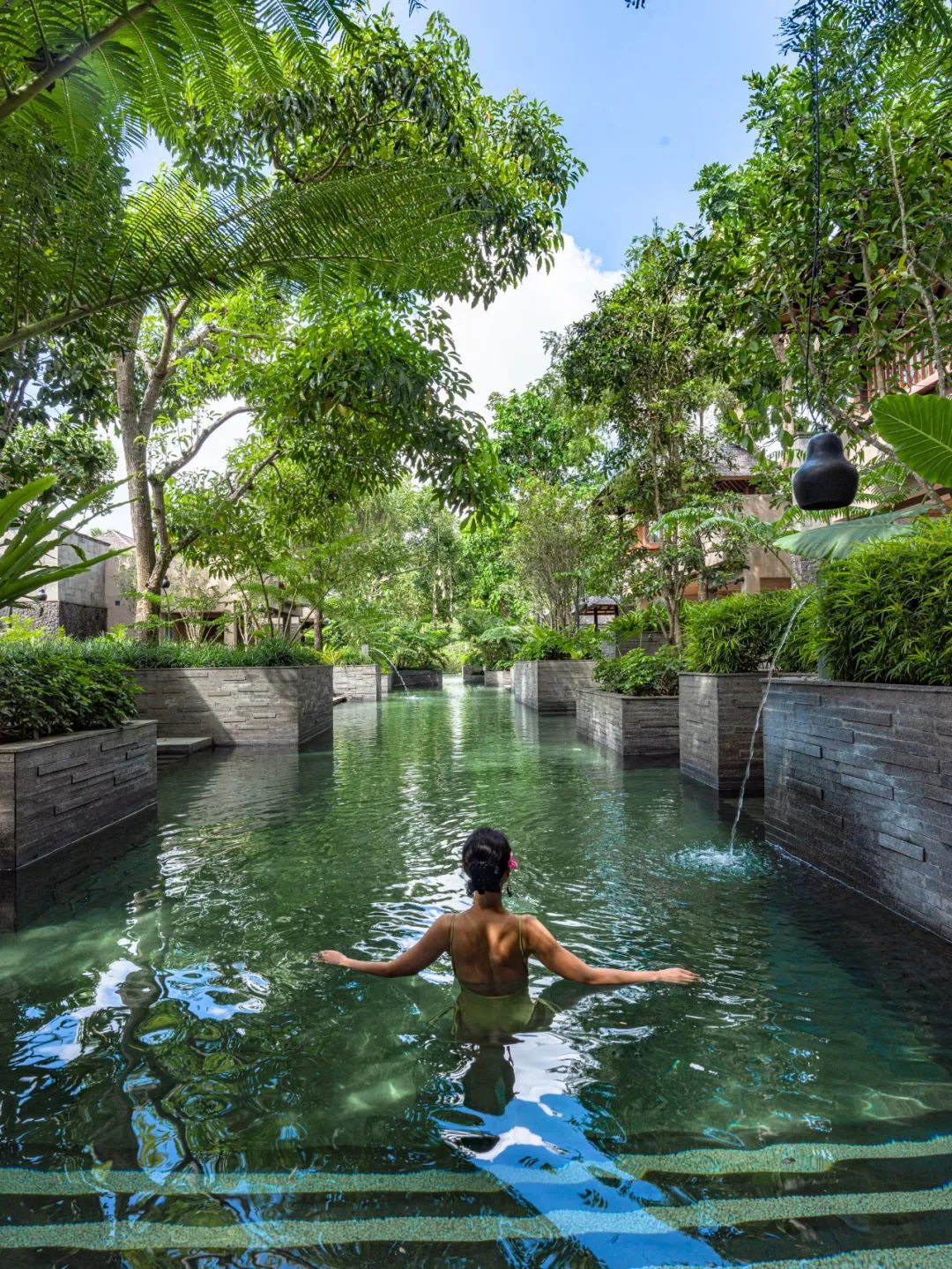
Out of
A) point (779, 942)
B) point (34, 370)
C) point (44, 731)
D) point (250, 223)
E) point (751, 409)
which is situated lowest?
point (779, 942)

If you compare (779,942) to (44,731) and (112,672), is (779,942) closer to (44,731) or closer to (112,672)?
(44,731)

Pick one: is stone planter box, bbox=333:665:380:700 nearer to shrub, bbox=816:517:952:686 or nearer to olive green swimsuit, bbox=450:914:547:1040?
shrub, bbox=816:517:952:686

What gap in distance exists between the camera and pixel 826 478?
452cm

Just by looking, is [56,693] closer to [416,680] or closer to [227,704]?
[227,704]

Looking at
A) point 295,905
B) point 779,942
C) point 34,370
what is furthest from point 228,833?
point 34,370

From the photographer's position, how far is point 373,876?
5.37 metres

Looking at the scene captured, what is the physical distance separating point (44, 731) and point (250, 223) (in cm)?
425

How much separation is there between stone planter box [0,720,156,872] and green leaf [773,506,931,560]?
6.39 metres

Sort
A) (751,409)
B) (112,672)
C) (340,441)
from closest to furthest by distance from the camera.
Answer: (751,409) < (112,672) < (340,441)

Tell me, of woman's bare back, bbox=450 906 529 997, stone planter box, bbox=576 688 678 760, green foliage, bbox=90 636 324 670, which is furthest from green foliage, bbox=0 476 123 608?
green foliage, bbox=90 636 324 670

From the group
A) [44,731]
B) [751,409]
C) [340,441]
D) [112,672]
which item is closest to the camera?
[44,731]

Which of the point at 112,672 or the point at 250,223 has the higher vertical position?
the point at 250,223

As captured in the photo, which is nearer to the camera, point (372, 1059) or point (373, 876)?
point (372, 1059)

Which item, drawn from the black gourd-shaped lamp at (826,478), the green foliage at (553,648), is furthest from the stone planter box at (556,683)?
the black gourd-shaped lamp at (826,478)
